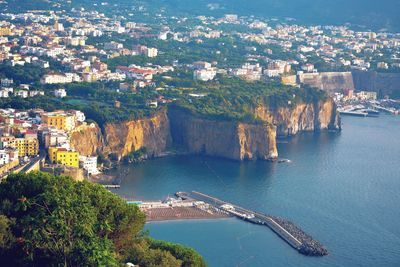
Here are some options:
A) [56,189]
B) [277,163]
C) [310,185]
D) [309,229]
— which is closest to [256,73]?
[277,163]

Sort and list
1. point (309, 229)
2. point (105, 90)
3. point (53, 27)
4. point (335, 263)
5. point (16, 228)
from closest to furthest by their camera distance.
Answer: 1. point (16, 228)
2. point (335, 263)
3. point (309, 229)
4. point (105, 90)
5. point (53, 27)

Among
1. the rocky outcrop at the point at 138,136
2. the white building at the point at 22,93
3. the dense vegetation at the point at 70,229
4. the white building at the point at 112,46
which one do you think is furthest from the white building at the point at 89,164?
the white building at the point at 112,46

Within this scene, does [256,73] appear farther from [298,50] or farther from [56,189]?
[56,189]

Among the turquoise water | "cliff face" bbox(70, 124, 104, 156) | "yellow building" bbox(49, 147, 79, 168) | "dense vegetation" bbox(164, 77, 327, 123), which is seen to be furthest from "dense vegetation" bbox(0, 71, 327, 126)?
"yellow building" bbox(49, 147, 79, 168)

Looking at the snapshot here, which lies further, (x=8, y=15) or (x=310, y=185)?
(x=8, y=15)

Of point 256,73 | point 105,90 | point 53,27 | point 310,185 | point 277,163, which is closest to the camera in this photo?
point 310,185

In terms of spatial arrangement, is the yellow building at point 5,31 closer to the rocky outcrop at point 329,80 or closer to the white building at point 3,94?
the rocky outcrop at point 329,80

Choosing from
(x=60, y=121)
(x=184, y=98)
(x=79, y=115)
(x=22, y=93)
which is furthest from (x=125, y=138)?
(x=184, y=98)

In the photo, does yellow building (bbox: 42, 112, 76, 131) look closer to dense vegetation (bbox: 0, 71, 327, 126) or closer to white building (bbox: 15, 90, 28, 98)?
dense vegetation (bbox: 0, 71, 327, 126)
